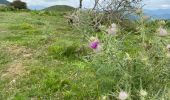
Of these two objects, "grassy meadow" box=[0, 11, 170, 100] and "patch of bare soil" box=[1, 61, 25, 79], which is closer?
"grassy meadow" box=[0, 11, 170, 100]

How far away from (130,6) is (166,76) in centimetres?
983

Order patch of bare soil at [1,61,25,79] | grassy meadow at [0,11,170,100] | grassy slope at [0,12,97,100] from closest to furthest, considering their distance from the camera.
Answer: grassy meadow at [0,11,170,100] → grassy slope at [0,12,97,100] → patch of bare soil at [1,61,25,79]

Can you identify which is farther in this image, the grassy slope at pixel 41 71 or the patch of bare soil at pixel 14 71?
the patch of bare soil at pixel 14 71

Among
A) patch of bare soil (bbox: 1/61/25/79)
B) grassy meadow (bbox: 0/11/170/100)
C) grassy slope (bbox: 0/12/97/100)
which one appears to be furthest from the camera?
patch of bare soil (bbox: 1/61/25/79)

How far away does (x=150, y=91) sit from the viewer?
229 inches

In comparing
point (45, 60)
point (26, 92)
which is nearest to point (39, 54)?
point (45, 60)

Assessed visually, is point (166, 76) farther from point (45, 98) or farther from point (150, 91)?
point (45, 98)

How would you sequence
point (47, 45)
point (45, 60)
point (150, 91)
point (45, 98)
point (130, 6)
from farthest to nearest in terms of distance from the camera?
point (130, 6)
point (47, 45)
point (45, 60)
point (45, 98)
point (150, 91)

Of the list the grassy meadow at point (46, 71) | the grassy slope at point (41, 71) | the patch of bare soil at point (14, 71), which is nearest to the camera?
the grassy meadow at point (46, 71)

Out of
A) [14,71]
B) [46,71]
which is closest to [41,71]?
[46,71]

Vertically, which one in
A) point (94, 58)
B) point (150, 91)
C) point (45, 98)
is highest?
point (94, 58)

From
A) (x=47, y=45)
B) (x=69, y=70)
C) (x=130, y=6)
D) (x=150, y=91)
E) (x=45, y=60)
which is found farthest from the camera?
(x=130, y=6)

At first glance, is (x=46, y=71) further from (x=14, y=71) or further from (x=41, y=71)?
(x=14, y=71)

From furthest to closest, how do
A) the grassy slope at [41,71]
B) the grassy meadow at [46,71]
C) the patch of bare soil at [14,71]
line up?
the patch of bare soil at [14,71]
the grassy slope at [41,71]
the grassy meadow at [46,71]
